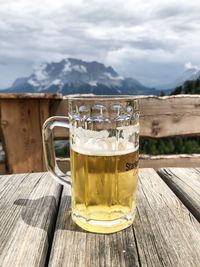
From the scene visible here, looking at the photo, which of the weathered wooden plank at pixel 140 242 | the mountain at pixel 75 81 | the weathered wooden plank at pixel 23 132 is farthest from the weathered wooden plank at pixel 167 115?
the mountain at pixel 75 81

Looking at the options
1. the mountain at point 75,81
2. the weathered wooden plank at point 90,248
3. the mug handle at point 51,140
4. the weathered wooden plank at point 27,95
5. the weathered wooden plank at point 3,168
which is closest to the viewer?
the weathered wooden plank at point 90,248

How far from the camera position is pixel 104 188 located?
664 millimetres

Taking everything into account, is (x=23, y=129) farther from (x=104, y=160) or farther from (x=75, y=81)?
(x=75, y=81)

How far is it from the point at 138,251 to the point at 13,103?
141cm

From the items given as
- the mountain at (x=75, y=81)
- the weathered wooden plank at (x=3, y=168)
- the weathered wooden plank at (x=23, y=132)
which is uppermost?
the weathered wooden plank at (x=23, y=132)

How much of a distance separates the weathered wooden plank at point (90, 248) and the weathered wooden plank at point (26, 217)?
0.02 meters

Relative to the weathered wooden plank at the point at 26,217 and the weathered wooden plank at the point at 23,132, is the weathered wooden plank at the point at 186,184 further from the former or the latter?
the weathered wooden plank at the point at 23,132

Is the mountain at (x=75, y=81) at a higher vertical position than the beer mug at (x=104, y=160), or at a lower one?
lower

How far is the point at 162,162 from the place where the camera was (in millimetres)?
2033

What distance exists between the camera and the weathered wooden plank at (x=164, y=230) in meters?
0.59

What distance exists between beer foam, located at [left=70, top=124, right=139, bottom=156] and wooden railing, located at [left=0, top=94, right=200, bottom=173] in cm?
119

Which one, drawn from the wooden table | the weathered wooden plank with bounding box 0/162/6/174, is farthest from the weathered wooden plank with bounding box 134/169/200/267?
the weathered wooden plank with bounding box 0/162/6/174

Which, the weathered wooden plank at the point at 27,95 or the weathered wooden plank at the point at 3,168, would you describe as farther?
the weathered wooden plank at the point at 3,168

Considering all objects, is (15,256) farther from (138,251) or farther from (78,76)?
(78,76)
